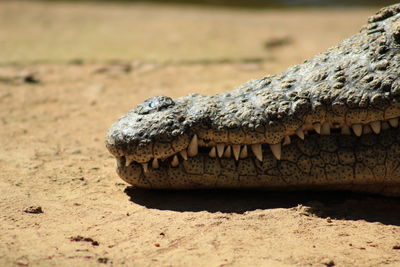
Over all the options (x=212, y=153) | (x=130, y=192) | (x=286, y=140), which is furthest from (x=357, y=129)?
(x=130, y=192)

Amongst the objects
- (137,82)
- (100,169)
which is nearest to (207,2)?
(137,82)

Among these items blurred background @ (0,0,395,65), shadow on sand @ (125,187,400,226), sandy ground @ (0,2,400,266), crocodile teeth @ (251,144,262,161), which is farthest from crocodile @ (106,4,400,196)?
blurred background @ (0,0,395,65)

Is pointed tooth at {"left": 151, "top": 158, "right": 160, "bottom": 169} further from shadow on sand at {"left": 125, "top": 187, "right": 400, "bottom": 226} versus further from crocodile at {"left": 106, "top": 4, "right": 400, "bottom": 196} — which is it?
shadow on sand at {"left": 125, "top": 187, "right": 400, "bottom": 226}

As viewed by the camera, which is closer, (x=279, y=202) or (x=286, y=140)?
(x=286, y=140)

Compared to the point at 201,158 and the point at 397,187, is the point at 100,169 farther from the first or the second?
the point at 397,187

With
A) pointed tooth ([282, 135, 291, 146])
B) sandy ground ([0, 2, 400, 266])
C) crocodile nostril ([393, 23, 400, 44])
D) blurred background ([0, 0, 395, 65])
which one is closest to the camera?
sandy ground ([0, 2, 400, 266])

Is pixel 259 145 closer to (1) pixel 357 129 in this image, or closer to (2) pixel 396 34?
(1) pixel 357 129
